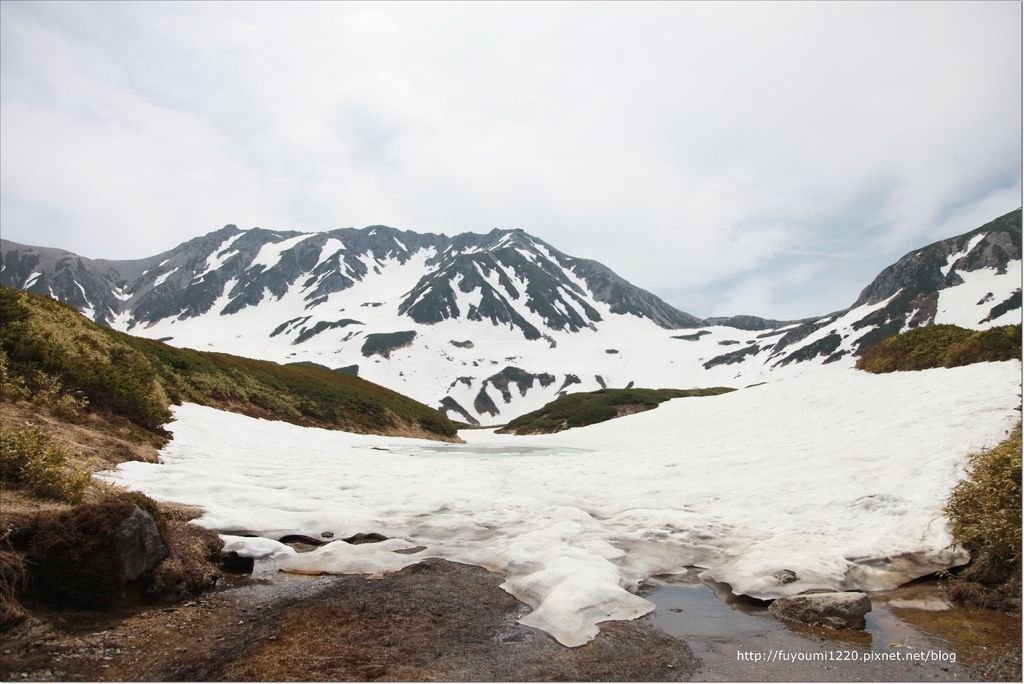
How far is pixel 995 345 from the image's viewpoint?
75.5 ft

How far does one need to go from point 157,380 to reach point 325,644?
26.6 m

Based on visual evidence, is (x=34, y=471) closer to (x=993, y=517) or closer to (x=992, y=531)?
(x=992, y=531)

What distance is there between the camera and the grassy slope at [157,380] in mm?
18719

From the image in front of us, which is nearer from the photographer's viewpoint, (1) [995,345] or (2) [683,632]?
(2) [683,632]

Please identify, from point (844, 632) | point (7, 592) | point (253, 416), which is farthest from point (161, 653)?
point (253, 416)

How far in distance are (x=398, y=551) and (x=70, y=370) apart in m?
15.3

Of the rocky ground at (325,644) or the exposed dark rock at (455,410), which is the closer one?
the rocky ground at (325,644)

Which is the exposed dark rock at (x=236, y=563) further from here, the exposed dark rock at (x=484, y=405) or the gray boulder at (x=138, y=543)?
the exposed dark rock at (x=484, y=405)

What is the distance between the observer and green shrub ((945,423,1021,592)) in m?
9.05

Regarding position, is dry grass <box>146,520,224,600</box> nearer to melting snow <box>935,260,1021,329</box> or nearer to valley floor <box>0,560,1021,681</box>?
valley floor <box>0,560,1021,681</box>

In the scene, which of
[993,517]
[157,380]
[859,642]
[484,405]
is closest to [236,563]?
[859,642]

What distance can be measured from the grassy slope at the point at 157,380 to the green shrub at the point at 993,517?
79.0 ft

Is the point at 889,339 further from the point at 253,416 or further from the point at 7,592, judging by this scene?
the point at 253,416

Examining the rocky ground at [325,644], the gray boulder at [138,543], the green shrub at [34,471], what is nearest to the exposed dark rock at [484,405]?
the green shrub at [34,471]
